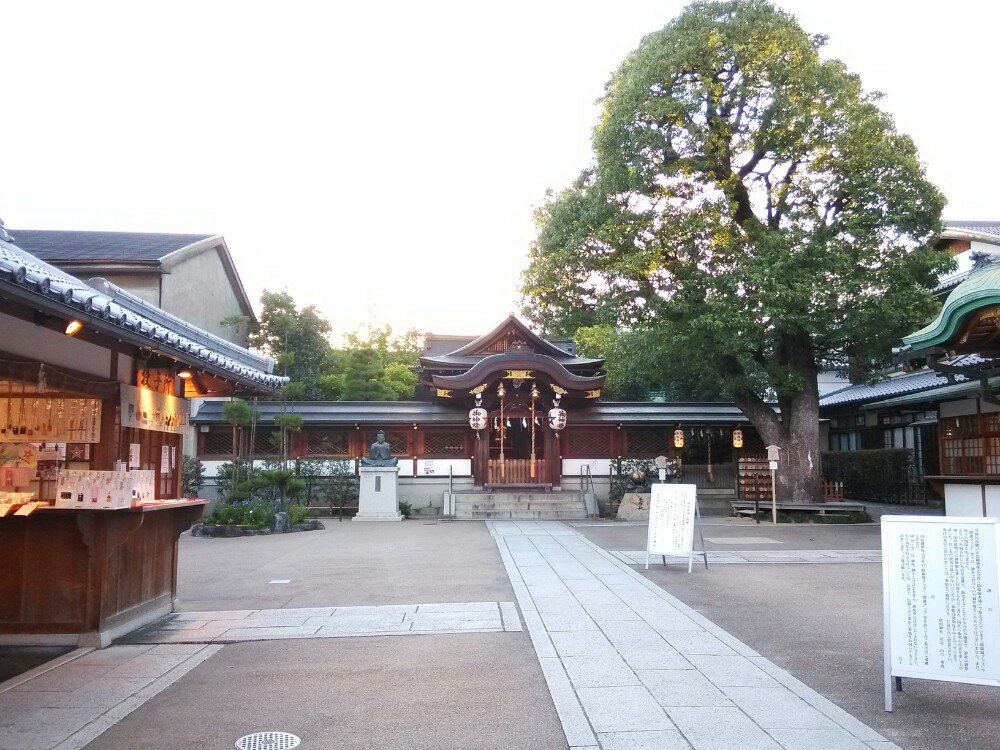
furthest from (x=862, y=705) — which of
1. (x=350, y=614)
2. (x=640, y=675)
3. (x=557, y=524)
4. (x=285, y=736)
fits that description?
(x=557, y=524)

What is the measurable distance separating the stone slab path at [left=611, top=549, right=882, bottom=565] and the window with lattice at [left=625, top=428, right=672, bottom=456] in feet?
37.9

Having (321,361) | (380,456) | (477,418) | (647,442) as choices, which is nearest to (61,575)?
(380,456)

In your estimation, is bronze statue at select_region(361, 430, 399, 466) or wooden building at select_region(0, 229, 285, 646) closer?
wooden building at select_region(0, 229, 285, 646)

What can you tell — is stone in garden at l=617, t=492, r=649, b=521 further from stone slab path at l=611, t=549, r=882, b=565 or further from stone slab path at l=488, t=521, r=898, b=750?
stone slab path at l=488, t=521, r=898, b=750

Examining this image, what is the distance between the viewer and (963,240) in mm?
24219

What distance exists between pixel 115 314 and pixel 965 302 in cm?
882

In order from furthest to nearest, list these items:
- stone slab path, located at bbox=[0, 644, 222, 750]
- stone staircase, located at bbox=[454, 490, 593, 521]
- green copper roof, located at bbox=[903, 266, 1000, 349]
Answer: stone staircase, located at bbox=[454, 490, 593, 521]
green copper roof, located at bbox=[903, 266, 1000, 349]
stone slab path, located at bbox=[0, 644, 222, 750]

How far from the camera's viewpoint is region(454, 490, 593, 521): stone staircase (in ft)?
72.9

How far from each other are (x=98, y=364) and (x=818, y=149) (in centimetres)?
1633

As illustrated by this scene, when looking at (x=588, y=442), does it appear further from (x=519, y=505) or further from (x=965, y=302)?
(x=965, y=302)

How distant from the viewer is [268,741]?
14.1 feet

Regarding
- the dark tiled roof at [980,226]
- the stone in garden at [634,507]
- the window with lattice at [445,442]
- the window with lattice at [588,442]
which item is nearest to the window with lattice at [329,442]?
the window with lattice at [445,442]

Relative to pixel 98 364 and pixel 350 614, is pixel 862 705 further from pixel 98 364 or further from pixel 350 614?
pixel 98 364

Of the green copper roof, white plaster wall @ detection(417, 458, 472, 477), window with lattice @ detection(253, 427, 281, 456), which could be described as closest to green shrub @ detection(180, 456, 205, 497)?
window with lattice @ detection(253, 427, 281, 456)
